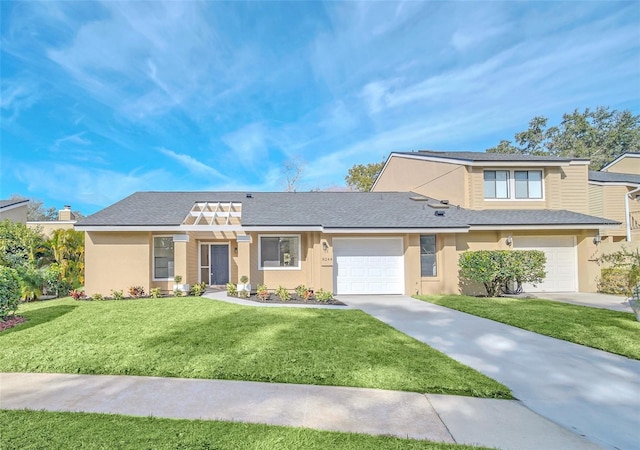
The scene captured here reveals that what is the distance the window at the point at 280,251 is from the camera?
47.3 feet

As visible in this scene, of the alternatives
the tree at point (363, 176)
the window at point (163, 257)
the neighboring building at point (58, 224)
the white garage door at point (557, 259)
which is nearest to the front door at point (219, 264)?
the window at point (163, 257)

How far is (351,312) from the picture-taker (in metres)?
9.62

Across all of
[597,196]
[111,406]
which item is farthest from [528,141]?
[111,406]

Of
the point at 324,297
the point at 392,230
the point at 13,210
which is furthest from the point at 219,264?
the point at 13,210

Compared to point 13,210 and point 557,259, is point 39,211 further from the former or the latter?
point 557,259

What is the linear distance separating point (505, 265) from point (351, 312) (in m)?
6.81

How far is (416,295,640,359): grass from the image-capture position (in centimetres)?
651

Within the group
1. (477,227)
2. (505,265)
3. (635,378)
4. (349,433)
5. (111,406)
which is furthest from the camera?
(477,227)

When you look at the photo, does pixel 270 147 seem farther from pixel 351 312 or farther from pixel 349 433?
pixel 349 433

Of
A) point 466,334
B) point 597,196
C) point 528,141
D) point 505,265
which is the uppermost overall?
point 528,141

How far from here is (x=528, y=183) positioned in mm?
15727

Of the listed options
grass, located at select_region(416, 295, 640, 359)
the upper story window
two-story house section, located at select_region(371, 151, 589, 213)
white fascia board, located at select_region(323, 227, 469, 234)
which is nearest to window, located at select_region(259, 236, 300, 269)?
white fascia board, located at select_region(323, 227, 469, 234)

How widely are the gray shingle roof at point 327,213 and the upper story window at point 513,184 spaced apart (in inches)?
37.1

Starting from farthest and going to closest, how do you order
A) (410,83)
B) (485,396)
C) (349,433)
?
(410,83), (485,396), (349,433)
